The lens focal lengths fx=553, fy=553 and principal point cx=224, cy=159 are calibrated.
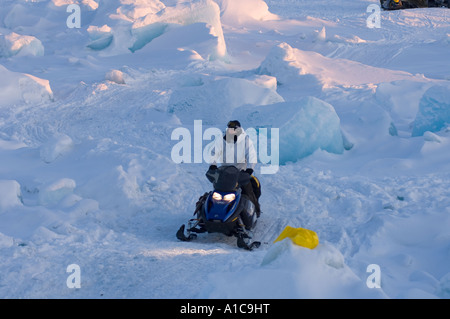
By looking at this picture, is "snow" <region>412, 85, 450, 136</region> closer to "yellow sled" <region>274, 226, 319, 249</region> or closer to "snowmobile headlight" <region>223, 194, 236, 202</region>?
"snowmobile headlight" <region>223, 194, 236, 202</region>

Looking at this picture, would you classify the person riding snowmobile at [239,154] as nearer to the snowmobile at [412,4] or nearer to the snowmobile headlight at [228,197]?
the snowmobile headlight at [228,197]

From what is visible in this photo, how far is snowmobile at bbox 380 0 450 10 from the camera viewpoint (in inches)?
1072

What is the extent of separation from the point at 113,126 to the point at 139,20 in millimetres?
8894

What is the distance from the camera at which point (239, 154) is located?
6.81m

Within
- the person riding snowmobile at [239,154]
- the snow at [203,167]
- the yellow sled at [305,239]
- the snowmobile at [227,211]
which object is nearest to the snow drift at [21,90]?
the snow at [203,167]

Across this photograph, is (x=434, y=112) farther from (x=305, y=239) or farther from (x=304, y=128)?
(x=305, y=239)

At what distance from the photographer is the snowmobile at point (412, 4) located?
27.2 metres

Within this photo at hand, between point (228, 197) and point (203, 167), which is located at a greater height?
point (228, 197)

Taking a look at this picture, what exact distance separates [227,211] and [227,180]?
0.35m

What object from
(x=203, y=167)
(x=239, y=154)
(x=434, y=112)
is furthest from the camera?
(x=434, y=112)

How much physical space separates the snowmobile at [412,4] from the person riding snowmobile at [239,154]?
2317cm

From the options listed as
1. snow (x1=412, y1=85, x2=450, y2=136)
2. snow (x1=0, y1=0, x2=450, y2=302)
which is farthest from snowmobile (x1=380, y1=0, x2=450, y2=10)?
snow (x1=412, y1=85, x2=450, y2=136)

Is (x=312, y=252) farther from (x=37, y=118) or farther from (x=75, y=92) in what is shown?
(x=75, y=92)

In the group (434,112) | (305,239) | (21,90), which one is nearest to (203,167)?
(434,112)
